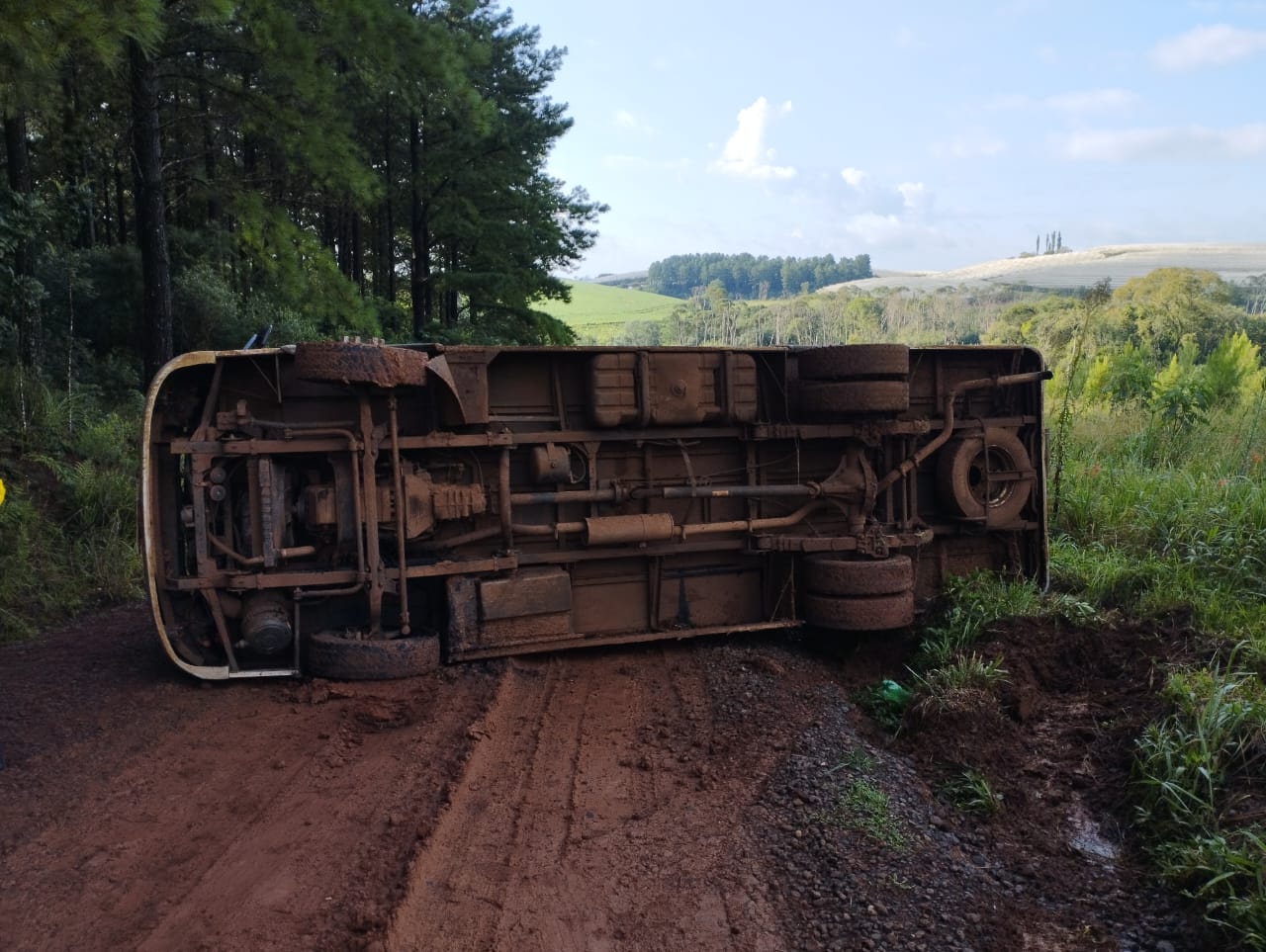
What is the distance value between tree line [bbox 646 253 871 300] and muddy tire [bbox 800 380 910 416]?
5507 cm

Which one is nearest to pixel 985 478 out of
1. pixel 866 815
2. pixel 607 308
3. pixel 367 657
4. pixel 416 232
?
pixel 866 815

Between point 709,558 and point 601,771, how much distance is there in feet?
8.59

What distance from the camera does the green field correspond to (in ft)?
139

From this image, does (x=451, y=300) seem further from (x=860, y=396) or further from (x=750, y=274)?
(x=750, y=274)

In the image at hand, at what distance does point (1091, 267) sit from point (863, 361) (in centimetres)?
5208

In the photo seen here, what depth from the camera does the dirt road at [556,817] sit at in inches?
127

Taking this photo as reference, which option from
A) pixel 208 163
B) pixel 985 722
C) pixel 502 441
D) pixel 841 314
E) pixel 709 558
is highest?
pixel 208 163

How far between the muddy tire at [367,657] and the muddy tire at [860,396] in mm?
3373

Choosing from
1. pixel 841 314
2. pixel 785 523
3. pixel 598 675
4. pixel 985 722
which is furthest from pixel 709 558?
pixel 841 314

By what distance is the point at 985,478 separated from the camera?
716 centimetres

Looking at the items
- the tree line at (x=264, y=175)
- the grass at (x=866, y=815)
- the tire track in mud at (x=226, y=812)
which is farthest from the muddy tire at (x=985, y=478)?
the tree line at (x=264, y=175)

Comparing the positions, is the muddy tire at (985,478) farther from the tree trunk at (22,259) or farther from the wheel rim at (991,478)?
the tree trunk at (22,259)

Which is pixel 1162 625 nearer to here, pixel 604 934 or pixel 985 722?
pixel 985 722

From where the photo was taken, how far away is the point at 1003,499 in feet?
24.1
